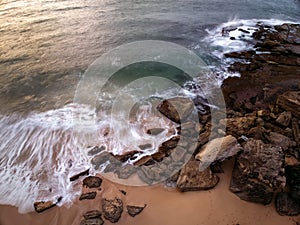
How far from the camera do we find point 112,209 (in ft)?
13.8

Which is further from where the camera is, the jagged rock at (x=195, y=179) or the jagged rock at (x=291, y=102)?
the jagged rock at (x=291, y=102)

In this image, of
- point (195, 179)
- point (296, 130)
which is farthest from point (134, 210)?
point (296, 130)

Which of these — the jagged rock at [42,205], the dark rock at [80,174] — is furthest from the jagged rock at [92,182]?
the jagged rock at [42,205]

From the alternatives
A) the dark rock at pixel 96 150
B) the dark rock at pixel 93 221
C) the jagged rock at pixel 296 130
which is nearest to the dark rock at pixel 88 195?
the dark rock at pixel 93 221

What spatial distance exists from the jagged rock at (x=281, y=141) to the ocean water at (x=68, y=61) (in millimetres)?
2190

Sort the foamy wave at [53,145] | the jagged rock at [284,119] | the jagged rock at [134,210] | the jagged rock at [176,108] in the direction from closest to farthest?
1. the jagged rock at [134,210]
2. the foamy wave at [53,145]
3. the jagged rock at [284,119]
4. the jagged rock at [176,108]

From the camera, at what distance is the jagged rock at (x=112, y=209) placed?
4.11 m

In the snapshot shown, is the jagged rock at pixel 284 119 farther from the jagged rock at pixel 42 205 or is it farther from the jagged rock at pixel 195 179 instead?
the jagged rock at pixel 42 205

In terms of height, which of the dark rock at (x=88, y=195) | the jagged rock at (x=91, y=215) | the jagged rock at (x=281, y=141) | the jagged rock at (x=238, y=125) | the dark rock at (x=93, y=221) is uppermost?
the jagged rock at (x=238, y=125)

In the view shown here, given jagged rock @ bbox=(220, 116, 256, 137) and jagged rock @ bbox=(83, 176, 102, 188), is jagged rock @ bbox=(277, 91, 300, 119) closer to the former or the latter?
jagged rock @ bbox=(220, 116, 256, 137)

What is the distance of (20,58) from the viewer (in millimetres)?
8922

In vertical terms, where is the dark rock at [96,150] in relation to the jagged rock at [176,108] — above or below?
below

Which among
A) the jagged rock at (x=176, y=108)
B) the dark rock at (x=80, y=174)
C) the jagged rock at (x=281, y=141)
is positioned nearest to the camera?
the dark rock at (x=80, y=174)

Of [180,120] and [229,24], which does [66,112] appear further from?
[229,24]
